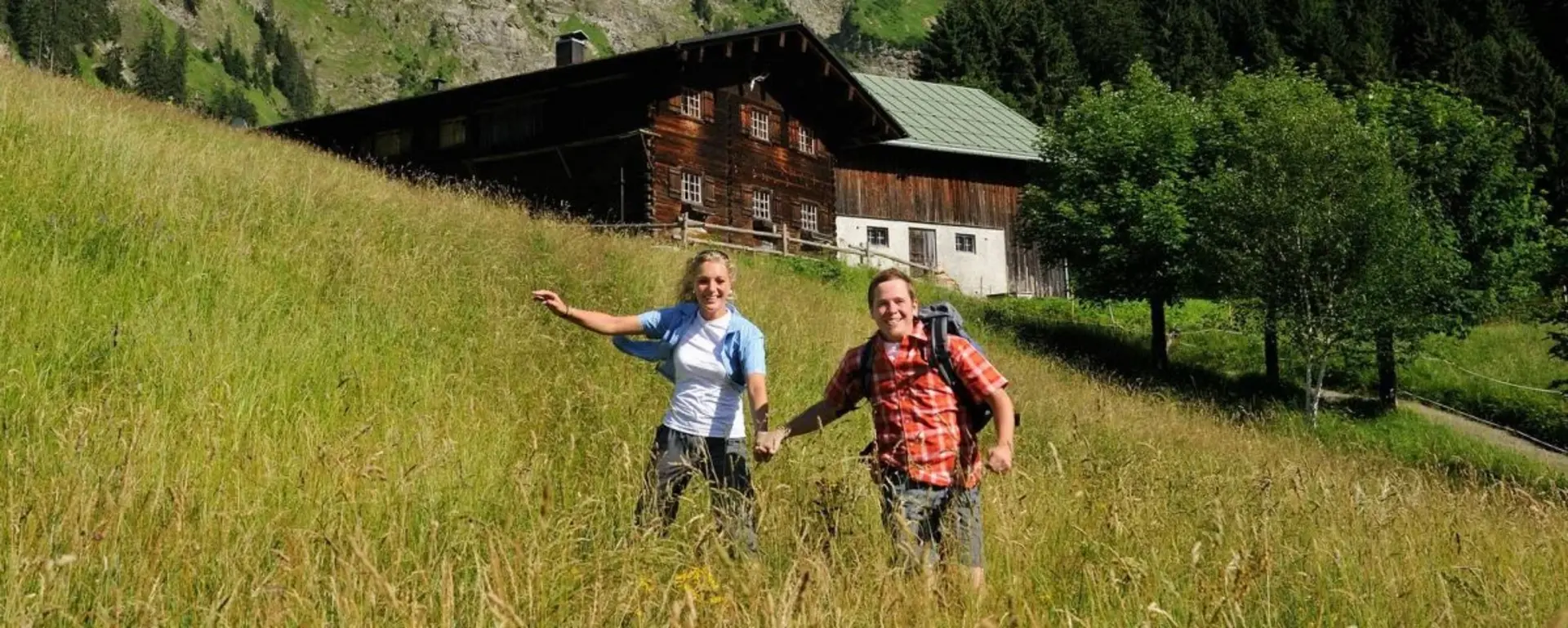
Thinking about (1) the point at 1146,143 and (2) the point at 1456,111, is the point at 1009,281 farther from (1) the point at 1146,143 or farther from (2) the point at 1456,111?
(2) the point at 1456,111

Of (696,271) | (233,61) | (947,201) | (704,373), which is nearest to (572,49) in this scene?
(947,201)

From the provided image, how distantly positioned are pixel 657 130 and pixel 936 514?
2368 centimetres

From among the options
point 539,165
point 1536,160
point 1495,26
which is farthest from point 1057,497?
point 1495,26

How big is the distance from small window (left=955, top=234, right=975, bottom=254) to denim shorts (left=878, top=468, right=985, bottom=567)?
3193 centimetres

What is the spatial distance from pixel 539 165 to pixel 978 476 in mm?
26214

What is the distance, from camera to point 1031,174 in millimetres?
29375

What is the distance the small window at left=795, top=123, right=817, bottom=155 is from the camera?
30688mm

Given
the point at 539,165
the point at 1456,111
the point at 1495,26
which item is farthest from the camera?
the point at 1495,26

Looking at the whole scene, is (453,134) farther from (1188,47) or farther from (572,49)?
(1188,47)

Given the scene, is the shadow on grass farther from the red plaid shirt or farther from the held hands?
the held hands

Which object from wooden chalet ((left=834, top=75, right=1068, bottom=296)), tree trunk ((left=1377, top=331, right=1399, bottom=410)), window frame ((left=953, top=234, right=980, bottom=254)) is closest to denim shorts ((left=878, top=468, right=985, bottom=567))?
tree trunk ((left=1377, top=331, right=1399, bottom=410))

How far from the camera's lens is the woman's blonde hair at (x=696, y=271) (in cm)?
410

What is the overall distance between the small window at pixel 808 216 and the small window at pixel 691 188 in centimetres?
405

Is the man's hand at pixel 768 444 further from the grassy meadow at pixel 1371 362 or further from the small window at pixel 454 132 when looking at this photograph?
the small window at pixel 454 132
